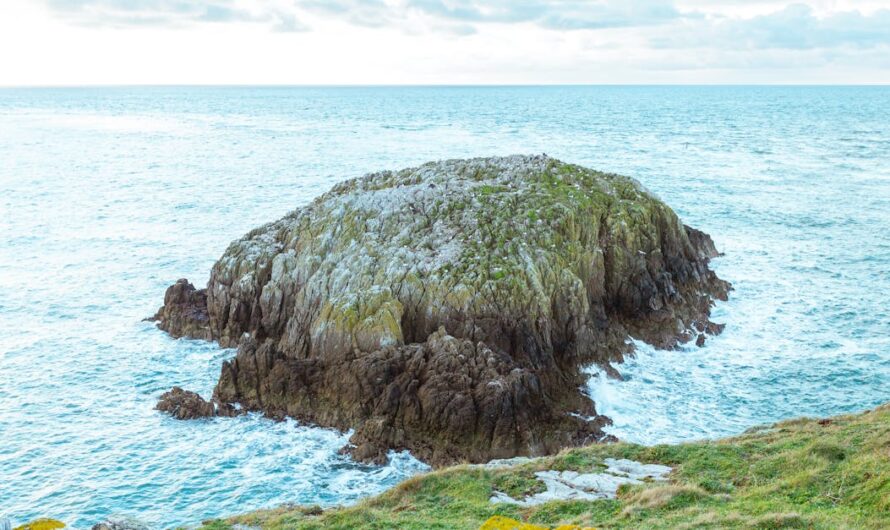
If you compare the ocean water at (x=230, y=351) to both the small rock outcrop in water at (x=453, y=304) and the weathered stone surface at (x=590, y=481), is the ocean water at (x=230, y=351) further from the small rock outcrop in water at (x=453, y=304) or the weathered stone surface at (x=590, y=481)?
the weathered stone surface at (x=590, y=481)

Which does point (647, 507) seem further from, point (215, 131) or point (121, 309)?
point (215, 131)

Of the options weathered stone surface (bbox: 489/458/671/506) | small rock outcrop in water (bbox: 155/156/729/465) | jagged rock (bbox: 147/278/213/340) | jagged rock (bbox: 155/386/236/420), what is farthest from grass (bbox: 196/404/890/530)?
jagged rock (bbox: 147/278/213/340)

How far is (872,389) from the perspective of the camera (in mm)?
37812

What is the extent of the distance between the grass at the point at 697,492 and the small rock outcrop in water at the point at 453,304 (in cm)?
614

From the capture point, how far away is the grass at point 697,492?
63.0 ft

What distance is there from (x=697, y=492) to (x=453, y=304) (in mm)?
17916

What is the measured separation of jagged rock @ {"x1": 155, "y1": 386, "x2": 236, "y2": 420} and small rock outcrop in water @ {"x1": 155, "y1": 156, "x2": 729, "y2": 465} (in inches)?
30.7

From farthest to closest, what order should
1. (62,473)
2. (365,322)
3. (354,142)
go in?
(354,142)
(365,322)
(62,473)

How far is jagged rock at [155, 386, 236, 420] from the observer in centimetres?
3506

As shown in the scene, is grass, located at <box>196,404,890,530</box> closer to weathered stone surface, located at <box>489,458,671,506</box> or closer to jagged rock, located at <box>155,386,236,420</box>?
weathered stone surface, located at <box>489,458,671,506</box>

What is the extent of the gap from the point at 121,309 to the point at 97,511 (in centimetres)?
2376

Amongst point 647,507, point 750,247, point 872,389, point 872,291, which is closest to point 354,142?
point 750,247

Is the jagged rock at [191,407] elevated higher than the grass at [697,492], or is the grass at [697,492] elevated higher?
the grass at [697,492]

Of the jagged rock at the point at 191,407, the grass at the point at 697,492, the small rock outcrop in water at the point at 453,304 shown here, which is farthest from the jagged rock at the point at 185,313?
the grass at the point at 697,492
